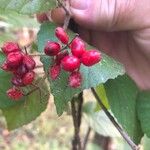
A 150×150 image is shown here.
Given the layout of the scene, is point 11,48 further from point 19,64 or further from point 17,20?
point 17,20

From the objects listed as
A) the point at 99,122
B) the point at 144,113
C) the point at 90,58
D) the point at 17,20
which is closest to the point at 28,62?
the point at 90,58

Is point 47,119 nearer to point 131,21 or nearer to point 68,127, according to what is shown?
point 68,127

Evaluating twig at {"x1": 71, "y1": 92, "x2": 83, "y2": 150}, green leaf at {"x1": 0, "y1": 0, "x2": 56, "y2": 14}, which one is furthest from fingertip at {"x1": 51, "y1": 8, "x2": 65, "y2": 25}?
twig at {"x1": 71, "y1": 92, "x2": 83, "y2": 150}

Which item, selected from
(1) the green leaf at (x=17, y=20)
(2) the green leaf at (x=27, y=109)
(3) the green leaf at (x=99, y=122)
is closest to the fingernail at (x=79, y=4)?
(2) the green leaf at (x=27, y=109)

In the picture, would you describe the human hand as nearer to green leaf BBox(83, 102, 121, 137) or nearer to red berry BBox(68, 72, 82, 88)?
red berry BBox(68, 72, 82, 88)

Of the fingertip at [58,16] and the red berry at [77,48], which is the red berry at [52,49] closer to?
the red berry at [77,48]

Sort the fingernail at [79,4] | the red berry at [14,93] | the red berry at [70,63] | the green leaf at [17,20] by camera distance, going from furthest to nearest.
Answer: the green leaf at [17,20] → the fingernail at [79,4] → the red berry at [14,93] → the red berry at [70,63]

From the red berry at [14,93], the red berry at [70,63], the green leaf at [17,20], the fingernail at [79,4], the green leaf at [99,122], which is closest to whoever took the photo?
the red berry at [70,63]
